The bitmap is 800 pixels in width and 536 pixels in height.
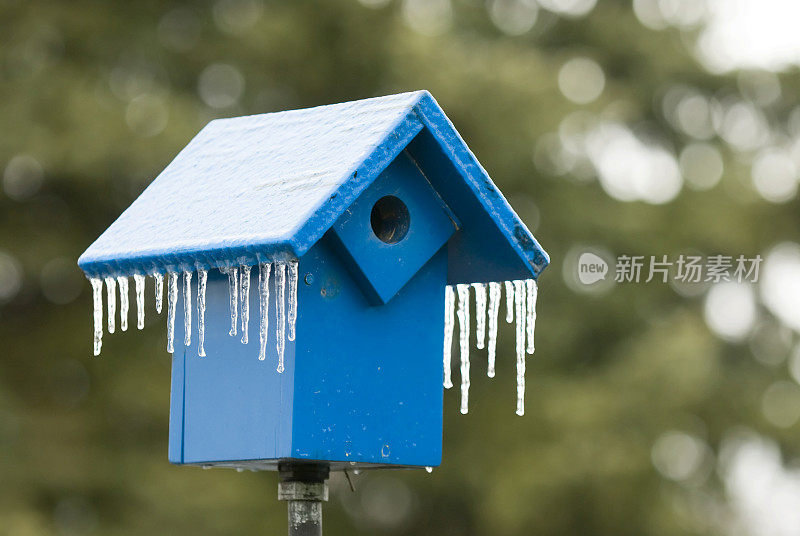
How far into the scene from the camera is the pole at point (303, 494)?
2879mm

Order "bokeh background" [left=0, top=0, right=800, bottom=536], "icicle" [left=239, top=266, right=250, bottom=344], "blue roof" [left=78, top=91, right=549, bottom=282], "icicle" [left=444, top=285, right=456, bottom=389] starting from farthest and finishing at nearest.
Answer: "bokeh background" [left=0, top=0, right=800, bottom=536] → "icicle" [left=444, top=285, right=456, bottom=389] → "icicle" [left=239, top=266, right=250, bottom=344] → "blue roof" [left=78, top=91, right=549, bottom=282]

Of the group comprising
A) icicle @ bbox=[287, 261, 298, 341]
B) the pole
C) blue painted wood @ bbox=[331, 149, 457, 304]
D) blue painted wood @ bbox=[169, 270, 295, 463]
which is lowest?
the pole

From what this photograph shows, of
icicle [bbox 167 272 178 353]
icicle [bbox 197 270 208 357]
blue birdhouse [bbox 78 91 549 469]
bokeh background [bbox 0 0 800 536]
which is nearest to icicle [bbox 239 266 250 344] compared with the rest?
blue birdhouse [bbox 78 91 549 469]

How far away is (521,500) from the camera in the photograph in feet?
31.5

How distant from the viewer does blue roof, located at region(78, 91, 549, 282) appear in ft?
9.27

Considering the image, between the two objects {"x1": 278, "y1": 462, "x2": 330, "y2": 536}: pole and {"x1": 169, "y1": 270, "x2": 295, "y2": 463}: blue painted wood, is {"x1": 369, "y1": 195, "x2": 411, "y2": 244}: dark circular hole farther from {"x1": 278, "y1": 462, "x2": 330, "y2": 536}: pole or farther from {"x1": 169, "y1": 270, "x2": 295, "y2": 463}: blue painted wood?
{"x1": 278, "y1": 462, "x2": 330, "y2": 536}: pole

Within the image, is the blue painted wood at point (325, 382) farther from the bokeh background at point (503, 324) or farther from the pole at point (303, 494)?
the bokeh background at point (503, 324)

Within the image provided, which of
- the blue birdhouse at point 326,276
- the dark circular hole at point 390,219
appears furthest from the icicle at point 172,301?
the dark circular hole at point 390,219

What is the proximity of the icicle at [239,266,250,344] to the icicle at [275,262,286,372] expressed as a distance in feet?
0.23

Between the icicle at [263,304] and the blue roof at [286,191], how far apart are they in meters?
0.09

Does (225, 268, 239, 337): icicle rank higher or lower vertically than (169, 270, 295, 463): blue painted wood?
higher

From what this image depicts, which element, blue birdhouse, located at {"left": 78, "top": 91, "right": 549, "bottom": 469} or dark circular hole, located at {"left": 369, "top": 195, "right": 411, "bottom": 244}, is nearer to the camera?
blue birdhouse, located at {"left": 78, "top": 91, "right": 549, "bottom": 469}

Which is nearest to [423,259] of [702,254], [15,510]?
[15,510]

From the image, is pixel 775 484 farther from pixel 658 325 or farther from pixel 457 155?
pixel 457 155
